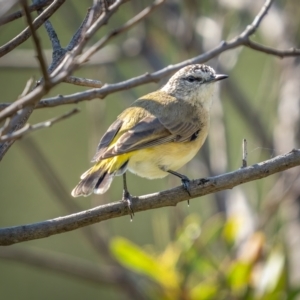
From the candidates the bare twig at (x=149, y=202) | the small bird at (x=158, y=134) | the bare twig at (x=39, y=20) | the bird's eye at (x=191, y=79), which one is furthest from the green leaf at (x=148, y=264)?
the bare twig at (x=39, y=20)

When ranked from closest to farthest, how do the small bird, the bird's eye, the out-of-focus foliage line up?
the small bird, the out-of-focus foliage, the bird's eye

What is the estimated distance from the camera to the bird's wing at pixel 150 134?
3.54 m

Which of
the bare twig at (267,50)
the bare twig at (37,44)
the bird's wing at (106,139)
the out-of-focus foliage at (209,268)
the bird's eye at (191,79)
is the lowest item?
the out-of-focus foliage at (209,268)

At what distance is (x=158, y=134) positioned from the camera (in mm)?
3924

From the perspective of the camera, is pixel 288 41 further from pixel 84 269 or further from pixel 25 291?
pixel 25 291

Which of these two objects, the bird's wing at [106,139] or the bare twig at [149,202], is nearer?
the bare twig at [149,202]

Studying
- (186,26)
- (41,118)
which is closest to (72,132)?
(41,118)

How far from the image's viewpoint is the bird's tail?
11.0 feet

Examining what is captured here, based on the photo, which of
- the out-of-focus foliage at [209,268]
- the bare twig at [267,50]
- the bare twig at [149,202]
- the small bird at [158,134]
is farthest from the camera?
the out-of-focus foliage at [209,268]

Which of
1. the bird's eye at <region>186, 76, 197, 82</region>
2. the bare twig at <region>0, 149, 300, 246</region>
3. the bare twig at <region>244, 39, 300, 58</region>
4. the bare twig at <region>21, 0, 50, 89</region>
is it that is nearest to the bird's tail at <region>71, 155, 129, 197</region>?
the bare twig at <region>0, 149, 300, 246</region>

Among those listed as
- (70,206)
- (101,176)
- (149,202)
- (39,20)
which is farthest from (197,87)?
(39,20)

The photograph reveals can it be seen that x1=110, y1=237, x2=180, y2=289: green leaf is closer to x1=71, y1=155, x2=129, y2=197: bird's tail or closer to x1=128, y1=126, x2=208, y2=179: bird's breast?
x1=128, y1=126, x2=208, y2=179: bird's breast

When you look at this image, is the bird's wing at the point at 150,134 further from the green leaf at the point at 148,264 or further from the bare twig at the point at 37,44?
the bare twig at the point at 37,44

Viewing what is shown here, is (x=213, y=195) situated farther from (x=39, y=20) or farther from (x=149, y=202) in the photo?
(x=39, y=20)
